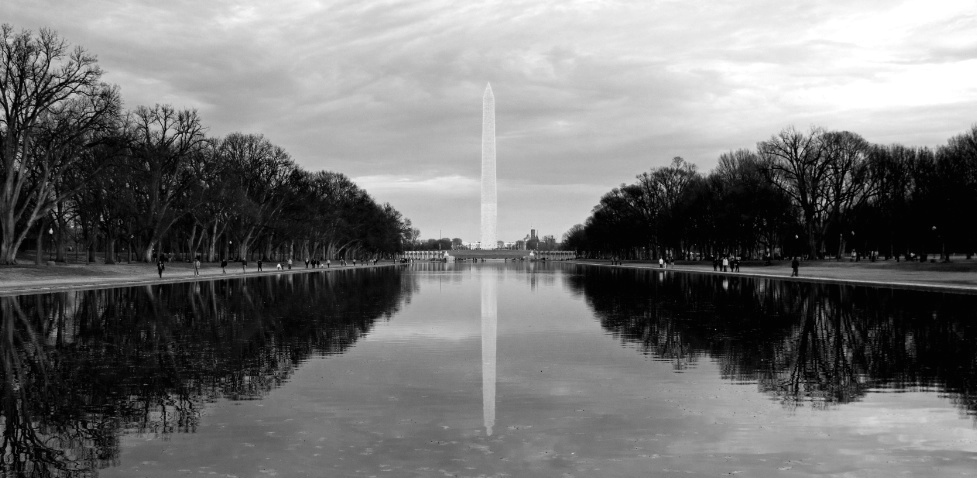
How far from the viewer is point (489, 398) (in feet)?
36.6

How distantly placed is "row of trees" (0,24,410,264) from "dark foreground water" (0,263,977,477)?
31.6m

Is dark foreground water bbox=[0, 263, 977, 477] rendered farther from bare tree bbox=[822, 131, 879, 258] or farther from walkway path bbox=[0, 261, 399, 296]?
bare tree bbox=[822, 131, 879, 258]

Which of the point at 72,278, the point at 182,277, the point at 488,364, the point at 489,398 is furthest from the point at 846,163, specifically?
the point at 489,398

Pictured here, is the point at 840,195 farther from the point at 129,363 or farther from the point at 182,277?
the point at 129,363

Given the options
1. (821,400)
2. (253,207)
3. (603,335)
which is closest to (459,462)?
(821,400)

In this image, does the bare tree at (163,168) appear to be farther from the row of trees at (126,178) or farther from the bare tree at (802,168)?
the bare tree at (802,168)

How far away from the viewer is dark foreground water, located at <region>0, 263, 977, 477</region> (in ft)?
25.9

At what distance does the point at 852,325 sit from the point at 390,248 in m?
131

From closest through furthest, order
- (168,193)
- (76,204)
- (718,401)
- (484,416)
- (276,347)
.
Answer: (484,416) < (718,401) < (276,347) < (76,204) < (168,193)

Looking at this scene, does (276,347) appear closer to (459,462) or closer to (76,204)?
(459,462)

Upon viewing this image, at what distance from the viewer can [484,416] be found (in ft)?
32.5

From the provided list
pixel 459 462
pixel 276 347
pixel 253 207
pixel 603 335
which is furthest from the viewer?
Answer: pixel 253 207

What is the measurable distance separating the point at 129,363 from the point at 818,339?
1467 cm

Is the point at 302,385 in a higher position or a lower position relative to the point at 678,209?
lower
